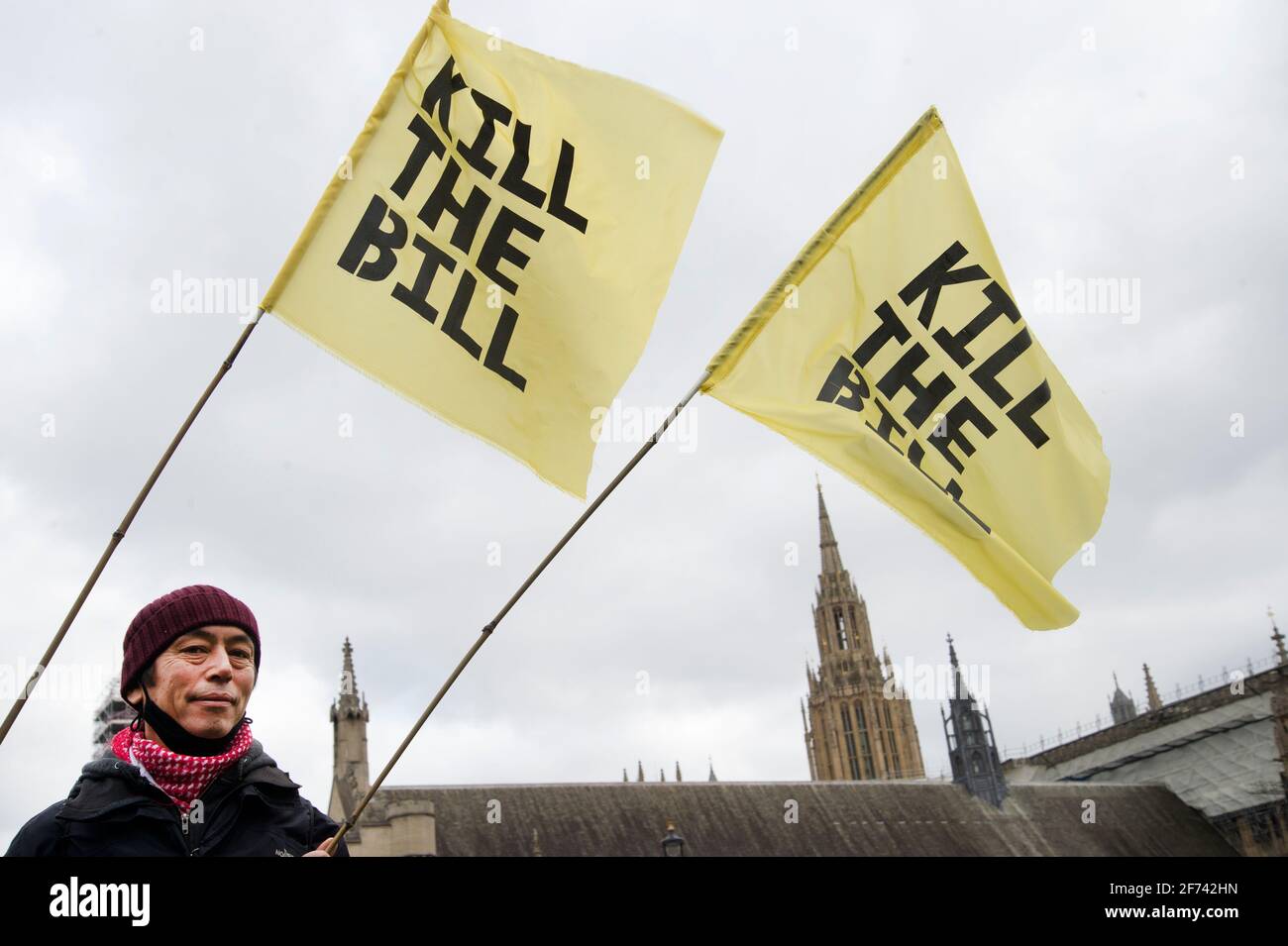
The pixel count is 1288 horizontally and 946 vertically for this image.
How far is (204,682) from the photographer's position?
13.3 ft

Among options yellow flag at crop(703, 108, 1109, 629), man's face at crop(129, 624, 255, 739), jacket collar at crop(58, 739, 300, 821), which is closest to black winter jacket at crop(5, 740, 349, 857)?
jacket collar at crop(58, 739, 300, 821)

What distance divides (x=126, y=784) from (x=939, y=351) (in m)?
4.98

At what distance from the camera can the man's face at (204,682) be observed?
4.02 meters

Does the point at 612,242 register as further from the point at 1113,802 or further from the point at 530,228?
the point at 1113,802

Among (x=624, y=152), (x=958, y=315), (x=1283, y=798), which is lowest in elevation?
(x=1283, y=798)

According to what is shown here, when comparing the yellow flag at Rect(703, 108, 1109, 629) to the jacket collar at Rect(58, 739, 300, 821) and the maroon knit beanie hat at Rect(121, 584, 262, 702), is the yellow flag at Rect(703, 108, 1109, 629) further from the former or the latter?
the jacket collar at Rect(58, 739, 300, 821)

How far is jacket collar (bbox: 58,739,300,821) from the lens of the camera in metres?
3.51

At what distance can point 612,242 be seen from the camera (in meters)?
6.34

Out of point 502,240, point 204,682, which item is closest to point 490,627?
point 204,682

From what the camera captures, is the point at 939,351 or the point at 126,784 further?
the point at 939,351

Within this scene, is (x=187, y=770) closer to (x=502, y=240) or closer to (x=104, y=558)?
(x=104, y=558)

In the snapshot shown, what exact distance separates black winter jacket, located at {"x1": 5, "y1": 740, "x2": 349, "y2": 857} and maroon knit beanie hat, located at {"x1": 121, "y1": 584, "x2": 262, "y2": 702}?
347 mm
